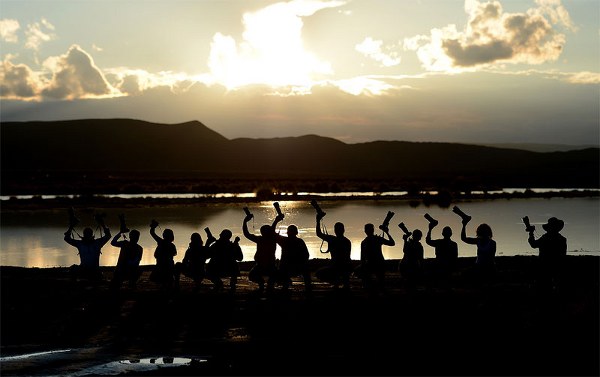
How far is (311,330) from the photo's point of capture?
12820mm

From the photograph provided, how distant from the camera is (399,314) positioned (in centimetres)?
1384

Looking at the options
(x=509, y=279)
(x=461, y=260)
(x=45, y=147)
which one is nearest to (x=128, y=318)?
(x=509, y=279)

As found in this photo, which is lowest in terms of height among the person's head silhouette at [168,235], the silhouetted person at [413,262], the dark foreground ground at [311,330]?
the dark foreground ground at [311,330]

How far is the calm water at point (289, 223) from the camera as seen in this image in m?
27.9

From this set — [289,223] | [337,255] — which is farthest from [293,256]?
[289,223]

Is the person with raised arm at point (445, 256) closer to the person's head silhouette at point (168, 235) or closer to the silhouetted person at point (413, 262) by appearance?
the silhouetted person at point (413, 262)

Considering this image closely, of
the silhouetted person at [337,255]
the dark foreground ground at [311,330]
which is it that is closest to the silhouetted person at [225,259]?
the dark foreground ground at [311,330]

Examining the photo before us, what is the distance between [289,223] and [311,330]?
88.9 ft

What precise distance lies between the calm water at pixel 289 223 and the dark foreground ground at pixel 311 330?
9517 mm

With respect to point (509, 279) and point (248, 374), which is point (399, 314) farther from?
point (509, 279)

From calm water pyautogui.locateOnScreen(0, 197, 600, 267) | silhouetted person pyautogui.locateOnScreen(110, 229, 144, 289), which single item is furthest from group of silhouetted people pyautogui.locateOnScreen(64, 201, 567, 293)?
calm water pyautogui.locateOnScreen(0, 197, 600, 267)

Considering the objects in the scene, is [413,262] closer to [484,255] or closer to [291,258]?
[484,255]

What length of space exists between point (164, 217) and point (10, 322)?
2959 cm

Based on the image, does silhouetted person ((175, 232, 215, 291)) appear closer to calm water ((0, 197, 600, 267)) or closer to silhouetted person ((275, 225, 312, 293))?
silhouetted person ((275, 225, 312, 293))
